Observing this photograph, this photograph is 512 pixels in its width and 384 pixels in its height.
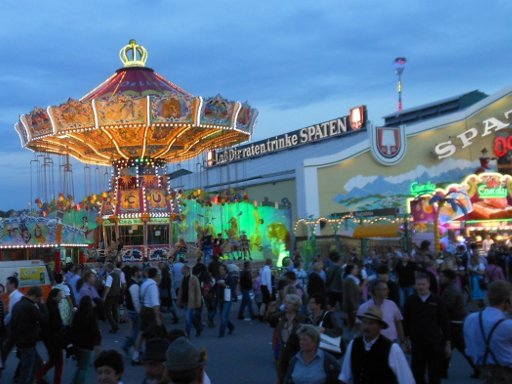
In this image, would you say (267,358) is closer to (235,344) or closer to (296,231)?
(235,344)

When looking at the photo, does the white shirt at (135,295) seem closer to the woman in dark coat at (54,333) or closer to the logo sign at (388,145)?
the woman in dark coat at (54,333)

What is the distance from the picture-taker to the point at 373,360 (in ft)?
15.4

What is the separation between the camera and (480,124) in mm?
37156

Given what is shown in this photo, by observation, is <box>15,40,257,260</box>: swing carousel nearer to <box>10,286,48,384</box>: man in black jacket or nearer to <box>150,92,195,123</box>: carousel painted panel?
<box>150,92,195,123</box>: carousel painted panel

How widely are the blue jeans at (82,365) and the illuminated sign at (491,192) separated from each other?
1040 inches

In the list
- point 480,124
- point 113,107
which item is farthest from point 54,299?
point 480,124

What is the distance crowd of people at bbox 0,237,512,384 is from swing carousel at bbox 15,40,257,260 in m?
11.3

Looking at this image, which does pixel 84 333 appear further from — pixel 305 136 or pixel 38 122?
pixel 305 136

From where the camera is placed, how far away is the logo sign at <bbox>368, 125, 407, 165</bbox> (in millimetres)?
36250

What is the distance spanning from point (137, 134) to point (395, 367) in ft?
85.3

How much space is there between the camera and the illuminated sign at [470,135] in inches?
1460

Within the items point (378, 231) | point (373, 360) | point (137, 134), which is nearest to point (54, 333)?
point (373, 360)

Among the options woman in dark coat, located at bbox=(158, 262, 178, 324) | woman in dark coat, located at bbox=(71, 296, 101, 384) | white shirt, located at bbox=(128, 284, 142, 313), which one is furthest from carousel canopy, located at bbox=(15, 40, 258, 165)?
woman in dark coat, located at bbox=(71, 296, 101, 384)

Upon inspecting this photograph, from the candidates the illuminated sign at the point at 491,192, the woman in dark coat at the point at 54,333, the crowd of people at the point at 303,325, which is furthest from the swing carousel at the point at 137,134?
the woman in dark coat at the point at 54,333
